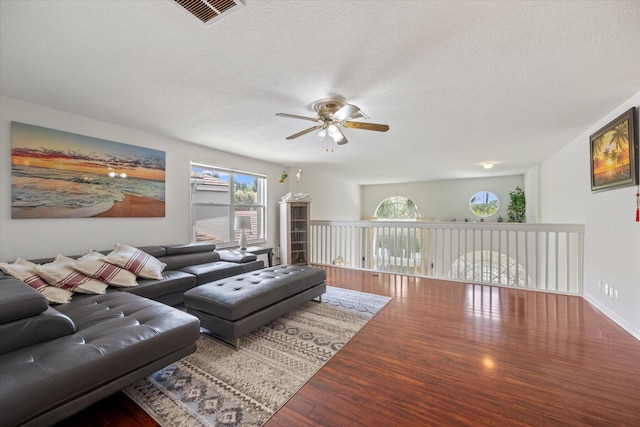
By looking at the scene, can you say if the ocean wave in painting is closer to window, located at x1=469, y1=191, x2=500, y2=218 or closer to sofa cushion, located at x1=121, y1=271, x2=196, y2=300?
sofa cushion, located at x1=121, y1=271, x2=196, y2=300

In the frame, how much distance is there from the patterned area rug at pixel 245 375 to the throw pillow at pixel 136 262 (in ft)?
3.51

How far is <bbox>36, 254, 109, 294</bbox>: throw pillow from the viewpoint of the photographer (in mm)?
2244

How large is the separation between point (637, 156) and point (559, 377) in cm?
212

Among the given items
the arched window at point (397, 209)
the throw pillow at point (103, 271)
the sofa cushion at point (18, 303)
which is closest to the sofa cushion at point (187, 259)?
the throw pillow at point (103, 271)

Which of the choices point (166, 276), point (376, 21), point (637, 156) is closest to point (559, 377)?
point (637, 156)

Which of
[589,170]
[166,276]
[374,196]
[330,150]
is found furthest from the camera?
[374,196]

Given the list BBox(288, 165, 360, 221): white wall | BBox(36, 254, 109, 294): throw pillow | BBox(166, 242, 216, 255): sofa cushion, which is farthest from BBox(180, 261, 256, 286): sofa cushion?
BBox(288, 165, 360, 221): white wall

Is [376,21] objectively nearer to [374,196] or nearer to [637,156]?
[637,156]

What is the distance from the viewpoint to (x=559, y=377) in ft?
5.80

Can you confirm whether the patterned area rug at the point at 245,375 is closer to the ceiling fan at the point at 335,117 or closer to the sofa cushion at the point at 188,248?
the sofa cushion at the point at 188,248

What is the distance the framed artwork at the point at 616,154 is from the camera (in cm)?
235

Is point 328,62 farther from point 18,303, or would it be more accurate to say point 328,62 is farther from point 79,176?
point 79,176

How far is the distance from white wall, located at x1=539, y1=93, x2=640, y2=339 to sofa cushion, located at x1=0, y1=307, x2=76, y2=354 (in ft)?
14.5

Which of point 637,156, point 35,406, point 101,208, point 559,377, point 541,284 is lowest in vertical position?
point 541,284
